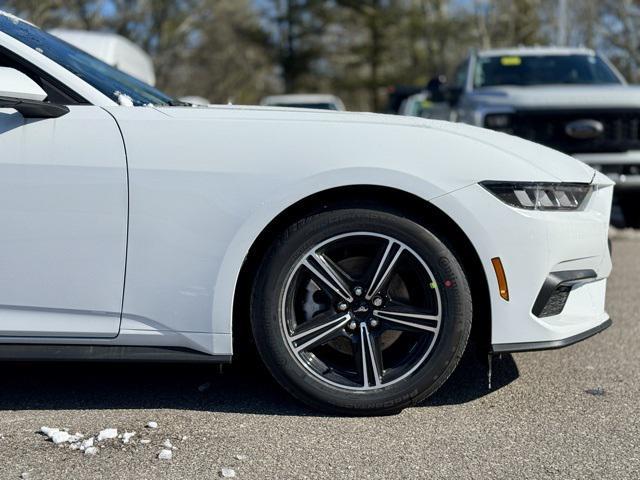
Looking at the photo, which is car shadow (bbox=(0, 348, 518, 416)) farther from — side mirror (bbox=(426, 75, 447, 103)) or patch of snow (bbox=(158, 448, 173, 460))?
side mirror (bbox=(426, 75, 447, 103))

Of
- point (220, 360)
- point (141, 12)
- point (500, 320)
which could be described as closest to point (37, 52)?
point (220, 360)

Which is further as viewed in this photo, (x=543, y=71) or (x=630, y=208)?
(x=543, y=71)

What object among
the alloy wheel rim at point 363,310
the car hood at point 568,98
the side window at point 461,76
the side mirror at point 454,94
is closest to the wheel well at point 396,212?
the alloy wheel rim at point 363,310

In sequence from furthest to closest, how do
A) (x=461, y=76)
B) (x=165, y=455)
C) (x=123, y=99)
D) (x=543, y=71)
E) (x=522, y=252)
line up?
1. (x=461, y=76)
2. (x=543, y=71)
3. (x=123, y=99)
4. (x=522, y=252)
5. (x=165, y=455)

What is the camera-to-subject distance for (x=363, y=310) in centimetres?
317

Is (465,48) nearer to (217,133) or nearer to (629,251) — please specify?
(629,251)

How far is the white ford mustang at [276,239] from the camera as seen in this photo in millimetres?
3020

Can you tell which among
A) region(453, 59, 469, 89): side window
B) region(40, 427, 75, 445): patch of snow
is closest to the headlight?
region(40, 427, 75, 445): patch of snow

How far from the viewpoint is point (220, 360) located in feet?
10.3

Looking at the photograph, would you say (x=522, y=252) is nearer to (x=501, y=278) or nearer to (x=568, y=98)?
(x=501, y=278)

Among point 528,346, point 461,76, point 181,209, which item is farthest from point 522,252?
point 461,76

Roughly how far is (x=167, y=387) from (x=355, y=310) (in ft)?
3.39

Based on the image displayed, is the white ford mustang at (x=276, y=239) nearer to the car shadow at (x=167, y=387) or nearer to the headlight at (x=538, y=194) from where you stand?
the headlight at (x=538, y=194)

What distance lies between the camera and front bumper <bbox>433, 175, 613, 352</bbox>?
10.0 ft
